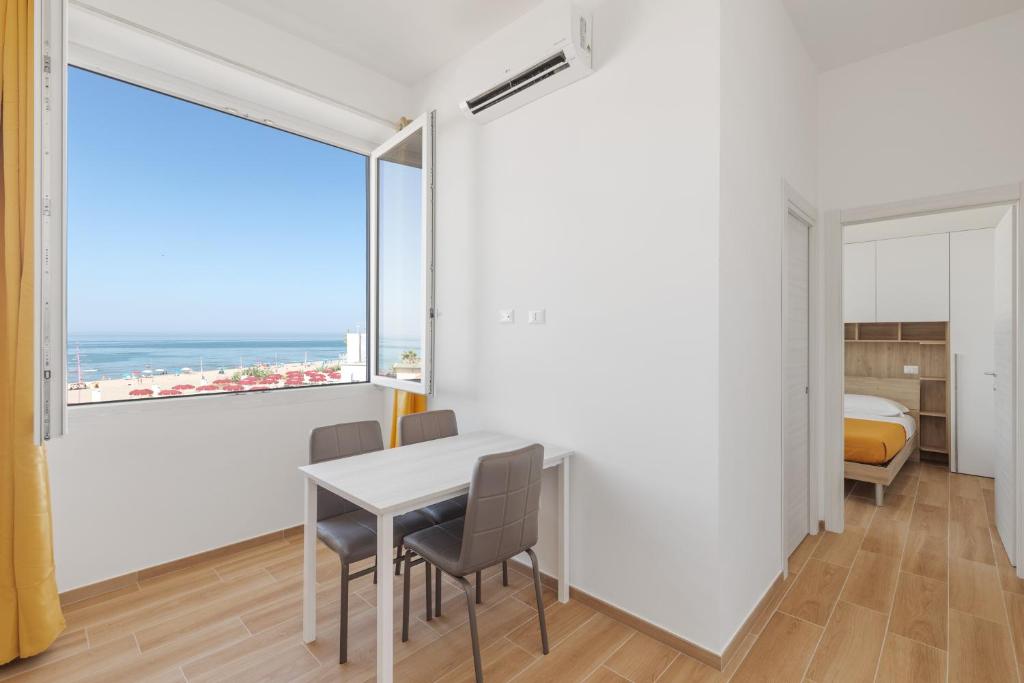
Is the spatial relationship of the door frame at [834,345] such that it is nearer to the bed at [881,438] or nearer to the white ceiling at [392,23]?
the bed at [881,438]

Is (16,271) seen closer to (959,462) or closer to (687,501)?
(687,501)

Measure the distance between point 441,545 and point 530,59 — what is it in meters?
2.31

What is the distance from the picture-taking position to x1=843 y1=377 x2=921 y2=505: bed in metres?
3.61


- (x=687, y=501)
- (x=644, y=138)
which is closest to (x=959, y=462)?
(x=687, y=501)

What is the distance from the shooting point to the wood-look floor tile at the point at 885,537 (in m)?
2.88

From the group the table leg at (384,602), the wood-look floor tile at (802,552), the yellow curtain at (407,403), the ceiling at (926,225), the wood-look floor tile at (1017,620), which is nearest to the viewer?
the table leg at (384,602)

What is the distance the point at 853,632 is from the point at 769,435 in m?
0.90

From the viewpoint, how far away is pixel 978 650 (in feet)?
6.46

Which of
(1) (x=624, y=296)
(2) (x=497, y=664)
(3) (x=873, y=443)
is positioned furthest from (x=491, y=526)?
(3) (x=873, y=443)

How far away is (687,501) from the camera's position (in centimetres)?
196

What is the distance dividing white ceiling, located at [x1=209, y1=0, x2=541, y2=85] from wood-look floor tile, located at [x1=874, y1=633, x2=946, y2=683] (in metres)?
3.48

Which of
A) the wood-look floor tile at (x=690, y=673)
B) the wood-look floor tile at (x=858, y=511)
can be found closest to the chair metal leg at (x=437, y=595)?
the wood-look floor tile at (x=690, y=673)

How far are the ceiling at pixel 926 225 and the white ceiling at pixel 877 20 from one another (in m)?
1.70

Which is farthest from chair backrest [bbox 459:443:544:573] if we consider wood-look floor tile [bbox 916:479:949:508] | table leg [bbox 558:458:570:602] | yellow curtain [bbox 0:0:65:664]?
wood-look floor tile [bbox 916:479:949:508]
